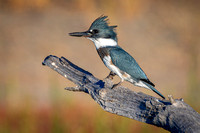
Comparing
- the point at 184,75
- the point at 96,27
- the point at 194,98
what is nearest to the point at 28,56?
the point at 184,75

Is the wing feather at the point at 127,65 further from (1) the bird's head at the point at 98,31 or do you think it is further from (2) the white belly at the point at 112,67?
(1) the bird's head at the point at 98,31

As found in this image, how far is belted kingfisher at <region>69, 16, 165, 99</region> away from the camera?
333cm

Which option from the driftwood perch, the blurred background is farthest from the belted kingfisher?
the blurred background

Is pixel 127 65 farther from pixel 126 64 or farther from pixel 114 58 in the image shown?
pixel 114 58

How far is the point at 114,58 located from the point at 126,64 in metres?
0.13

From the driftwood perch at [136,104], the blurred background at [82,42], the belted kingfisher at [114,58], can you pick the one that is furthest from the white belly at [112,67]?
the blurred background at [82,42]

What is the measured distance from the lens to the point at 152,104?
2.47 m

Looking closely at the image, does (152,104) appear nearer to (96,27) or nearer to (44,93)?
(96,27)

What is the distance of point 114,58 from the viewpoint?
132 inches

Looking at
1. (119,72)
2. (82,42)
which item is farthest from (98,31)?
(82,42)

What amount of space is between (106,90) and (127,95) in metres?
0.17

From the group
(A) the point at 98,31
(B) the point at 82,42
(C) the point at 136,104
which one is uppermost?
(B) the point at 82,42

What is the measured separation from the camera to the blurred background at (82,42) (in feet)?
19.9

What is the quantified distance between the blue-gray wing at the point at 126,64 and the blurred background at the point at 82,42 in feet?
3.72
